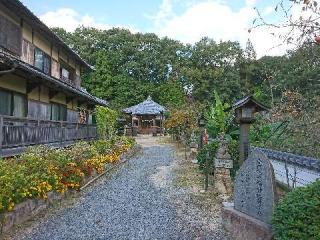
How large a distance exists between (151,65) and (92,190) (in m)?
45.9

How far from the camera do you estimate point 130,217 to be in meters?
8.33

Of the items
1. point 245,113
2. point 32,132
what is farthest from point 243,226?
point 32,132

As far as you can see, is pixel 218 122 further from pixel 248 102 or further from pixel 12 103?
pixel 12 103

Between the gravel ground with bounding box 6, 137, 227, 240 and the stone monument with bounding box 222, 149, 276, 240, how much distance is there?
51cm

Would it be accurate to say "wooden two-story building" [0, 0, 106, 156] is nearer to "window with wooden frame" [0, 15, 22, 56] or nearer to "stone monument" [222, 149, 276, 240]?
"window with wooden frame" [0, 15, 22, 56]

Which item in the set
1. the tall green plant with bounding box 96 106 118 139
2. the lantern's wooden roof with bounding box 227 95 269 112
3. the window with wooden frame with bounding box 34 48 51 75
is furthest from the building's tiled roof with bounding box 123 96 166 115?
the lantern's wooden roof with bounding box 227 95 269 112

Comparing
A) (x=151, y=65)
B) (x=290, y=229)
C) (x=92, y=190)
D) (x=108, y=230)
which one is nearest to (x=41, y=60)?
(x=92, y=190)

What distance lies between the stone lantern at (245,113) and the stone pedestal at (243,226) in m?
2.45

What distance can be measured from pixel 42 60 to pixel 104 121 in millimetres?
6513

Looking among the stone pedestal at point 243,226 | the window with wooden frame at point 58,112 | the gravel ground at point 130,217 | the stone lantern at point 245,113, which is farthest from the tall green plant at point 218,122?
the stone pedestal at point 243,226

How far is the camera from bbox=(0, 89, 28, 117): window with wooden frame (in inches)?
552

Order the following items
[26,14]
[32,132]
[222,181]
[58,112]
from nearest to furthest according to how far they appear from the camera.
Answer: [222,181] < [32,132] < [26,14] < [58,112]

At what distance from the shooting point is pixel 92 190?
37.0ft

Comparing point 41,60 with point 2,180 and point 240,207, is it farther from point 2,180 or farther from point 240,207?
point 240,207
